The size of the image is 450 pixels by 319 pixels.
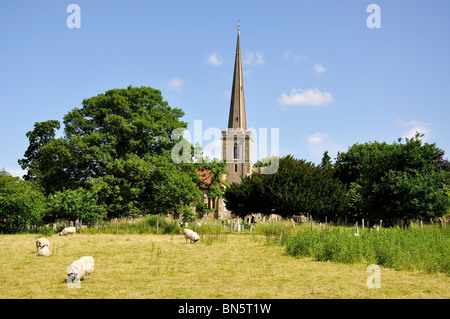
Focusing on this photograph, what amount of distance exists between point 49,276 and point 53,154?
2190 cm

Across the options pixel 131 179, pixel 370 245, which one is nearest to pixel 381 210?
pixel 370 245

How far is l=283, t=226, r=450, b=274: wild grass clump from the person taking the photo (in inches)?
428

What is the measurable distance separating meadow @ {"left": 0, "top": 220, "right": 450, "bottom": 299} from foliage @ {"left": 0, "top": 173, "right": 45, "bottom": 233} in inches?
423

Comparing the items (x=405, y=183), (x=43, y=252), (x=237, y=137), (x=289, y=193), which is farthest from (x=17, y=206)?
(x=237, y=137)

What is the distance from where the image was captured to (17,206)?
2539 cm

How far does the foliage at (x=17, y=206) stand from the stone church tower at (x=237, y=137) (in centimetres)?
3389

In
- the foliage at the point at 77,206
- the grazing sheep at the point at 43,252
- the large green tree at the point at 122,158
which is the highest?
the large green tree at the point at 122,158

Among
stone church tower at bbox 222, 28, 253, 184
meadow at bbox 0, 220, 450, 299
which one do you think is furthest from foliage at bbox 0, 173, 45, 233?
stone church tower at bbox 222, 28, 253, 184

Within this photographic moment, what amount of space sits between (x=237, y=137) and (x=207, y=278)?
48986mm

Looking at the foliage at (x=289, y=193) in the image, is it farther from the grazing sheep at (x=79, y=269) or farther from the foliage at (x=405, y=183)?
the grazing sheep at (x=79, y=269)

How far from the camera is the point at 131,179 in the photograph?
1133 inches

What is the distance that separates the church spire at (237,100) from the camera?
58.3m

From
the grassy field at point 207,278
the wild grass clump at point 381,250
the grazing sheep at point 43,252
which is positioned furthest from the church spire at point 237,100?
the grazing sheep at point 43,252
